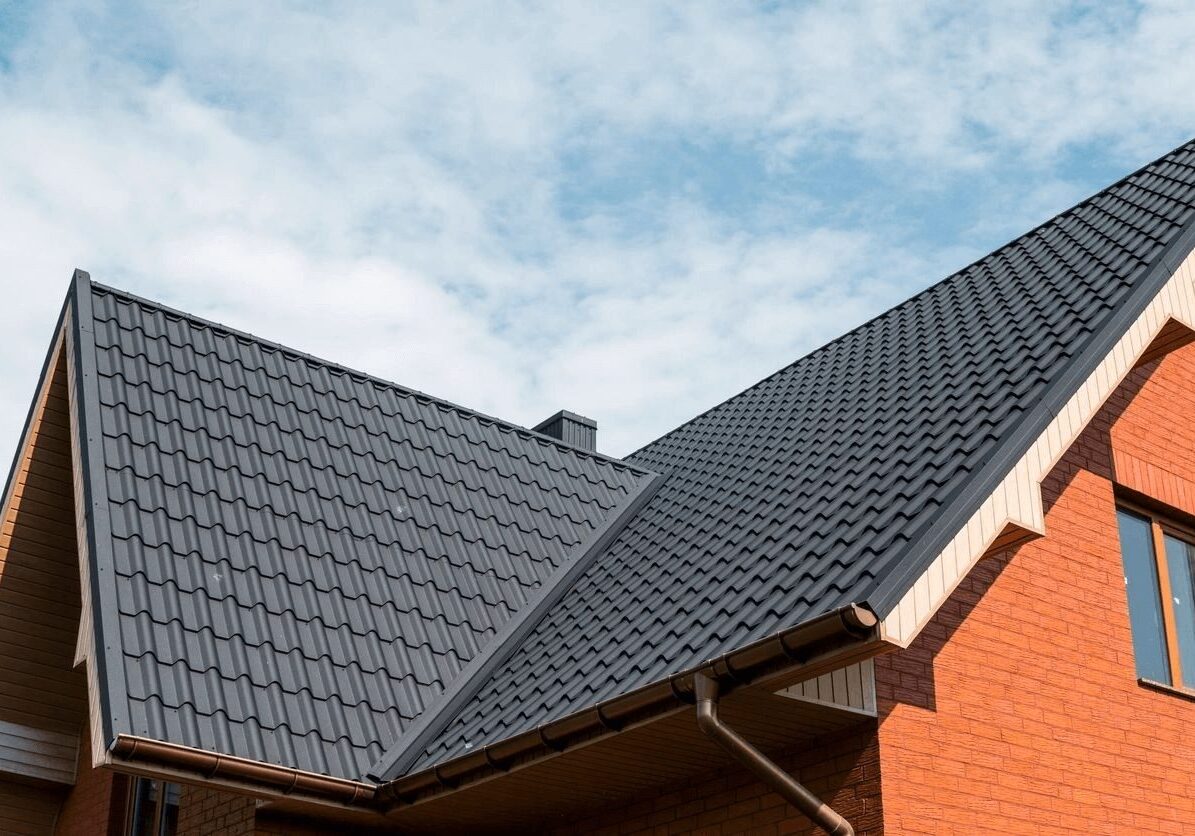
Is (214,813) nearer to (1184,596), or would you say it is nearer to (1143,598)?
(1143,598)

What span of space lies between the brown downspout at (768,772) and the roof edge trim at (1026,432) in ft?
2.95

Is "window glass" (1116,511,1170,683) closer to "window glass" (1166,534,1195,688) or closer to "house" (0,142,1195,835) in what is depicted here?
"house" (0,142,1195,835)

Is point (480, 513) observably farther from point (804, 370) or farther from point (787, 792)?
point (787, 792)

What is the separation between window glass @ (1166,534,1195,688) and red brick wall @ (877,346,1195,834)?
0.40m

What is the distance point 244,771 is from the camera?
6.74 metres

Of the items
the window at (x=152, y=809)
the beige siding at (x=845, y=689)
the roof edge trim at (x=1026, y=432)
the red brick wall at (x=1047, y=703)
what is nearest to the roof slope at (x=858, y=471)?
the roof edge trim at (x=1026, y=432)

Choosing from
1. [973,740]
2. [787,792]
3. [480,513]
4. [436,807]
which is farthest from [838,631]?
[480,513]

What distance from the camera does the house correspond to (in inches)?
250

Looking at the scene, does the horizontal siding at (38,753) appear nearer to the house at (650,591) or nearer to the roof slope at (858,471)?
the house at (650,591)

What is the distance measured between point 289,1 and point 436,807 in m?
4.85

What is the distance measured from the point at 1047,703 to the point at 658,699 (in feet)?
7.74

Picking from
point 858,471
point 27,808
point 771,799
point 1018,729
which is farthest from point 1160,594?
point 27,808

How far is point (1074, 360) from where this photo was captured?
6930mm

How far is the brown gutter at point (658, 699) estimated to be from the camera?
536 centimetres
